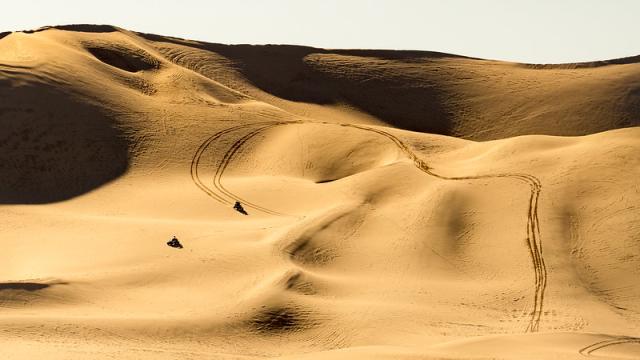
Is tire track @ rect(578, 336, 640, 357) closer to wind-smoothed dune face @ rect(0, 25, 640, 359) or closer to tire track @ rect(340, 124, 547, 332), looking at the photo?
wind-smoothed dune face @ rect(0, 25, 640, 359)

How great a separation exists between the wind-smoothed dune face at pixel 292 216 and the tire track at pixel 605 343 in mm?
72

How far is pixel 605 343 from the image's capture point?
855 inches

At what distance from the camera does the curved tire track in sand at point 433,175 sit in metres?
26.3

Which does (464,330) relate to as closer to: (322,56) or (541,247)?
(541,247)

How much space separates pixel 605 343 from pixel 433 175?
1206cm

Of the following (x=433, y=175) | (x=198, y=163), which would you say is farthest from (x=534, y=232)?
(x=198, y=163)

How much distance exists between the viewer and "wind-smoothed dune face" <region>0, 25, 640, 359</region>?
22422mm

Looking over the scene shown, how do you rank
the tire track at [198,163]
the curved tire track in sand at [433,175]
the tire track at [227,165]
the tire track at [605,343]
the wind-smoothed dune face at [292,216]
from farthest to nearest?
the tire track at [198,163] < the tire track at [227,165] < the curved tire track in sand at [433,175] < the wind-smoothed dune face at [292,216] < the tire track at [605,343]

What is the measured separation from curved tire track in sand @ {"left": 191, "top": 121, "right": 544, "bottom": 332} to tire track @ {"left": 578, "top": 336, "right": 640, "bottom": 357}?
195 centimetres

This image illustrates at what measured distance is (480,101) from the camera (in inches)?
2034

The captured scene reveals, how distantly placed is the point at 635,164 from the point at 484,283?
7745mm

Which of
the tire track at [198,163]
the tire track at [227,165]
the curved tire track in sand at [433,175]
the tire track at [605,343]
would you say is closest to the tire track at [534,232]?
the curved tire track in sand at [433,175]

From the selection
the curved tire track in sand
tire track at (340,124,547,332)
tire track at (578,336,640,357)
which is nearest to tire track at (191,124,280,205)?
the curved tire track in sand

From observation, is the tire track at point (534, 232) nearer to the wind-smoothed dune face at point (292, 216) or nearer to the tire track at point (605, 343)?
the wind-smoothed dune face at point (292, 216)
